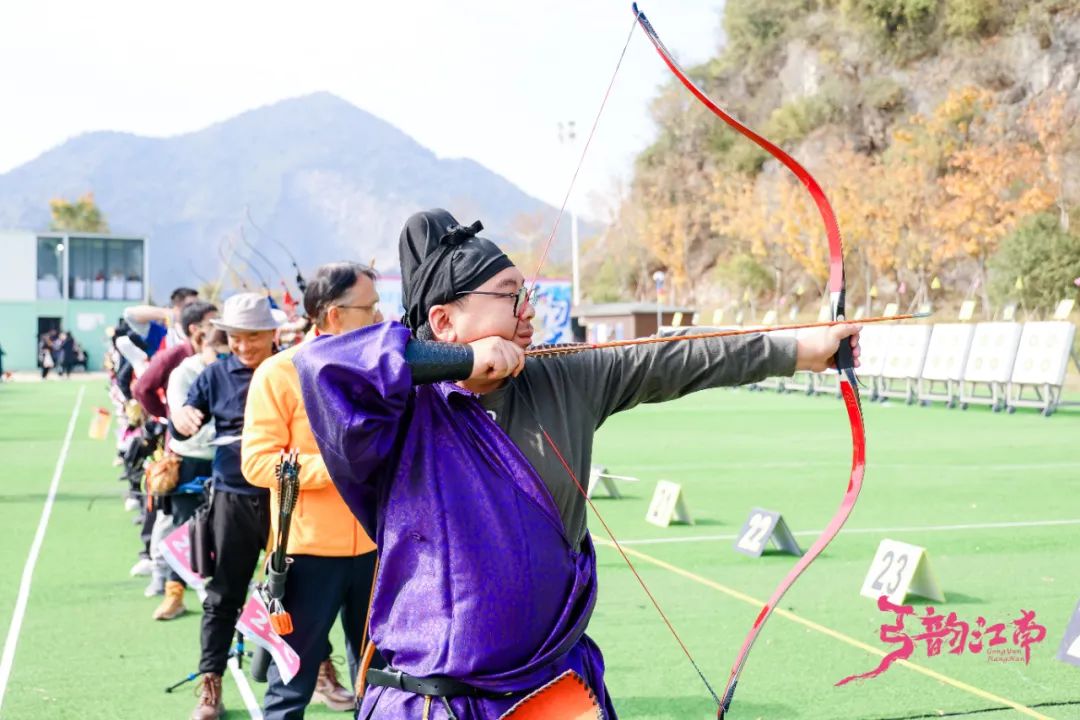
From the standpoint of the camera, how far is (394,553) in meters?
2.15

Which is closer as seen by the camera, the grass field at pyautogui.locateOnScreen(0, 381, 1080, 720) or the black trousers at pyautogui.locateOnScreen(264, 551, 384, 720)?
the black trousers at pyautogui.locateOnScreen(264, 551, 384, 720)

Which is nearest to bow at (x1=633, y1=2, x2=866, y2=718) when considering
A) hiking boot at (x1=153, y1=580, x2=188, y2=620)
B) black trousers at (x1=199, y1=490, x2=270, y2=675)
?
black trousers at (x1=199, y1=490, x2=270, y2=675)

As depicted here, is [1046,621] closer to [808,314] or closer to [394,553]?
[394,553]

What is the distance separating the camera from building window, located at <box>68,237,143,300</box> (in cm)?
6000

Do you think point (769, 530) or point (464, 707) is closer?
point (464, 707)

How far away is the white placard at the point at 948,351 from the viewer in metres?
21.6

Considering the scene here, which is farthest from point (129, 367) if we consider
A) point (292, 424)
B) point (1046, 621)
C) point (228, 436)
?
point (1046, 621)

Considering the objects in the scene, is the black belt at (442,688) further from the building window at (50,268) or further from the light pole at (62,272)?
the building window at (50,268)

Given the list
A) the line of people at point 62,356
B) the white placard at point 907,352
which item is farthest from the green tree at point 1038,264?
the line of people at point 62,356

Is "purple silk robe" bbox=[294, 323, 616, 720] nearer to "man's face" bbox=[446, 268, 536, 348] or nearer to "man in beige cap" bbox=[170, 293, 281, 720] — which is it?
"man's face" bbox=[446, 268, 536, 348]

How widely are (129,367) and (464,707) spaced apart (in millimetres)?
7187

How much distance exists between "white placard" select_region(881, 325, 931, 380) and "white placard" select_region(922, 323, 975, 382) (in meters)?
0.15

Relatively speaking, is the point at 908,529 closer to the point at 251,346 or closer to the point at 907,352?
the point at 251,346

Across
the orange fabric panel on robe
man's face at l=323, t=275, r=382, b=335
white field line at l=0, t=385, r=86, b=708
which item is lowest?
white field line at l=0, t=385, r=86, b=708
